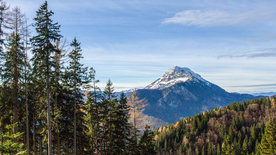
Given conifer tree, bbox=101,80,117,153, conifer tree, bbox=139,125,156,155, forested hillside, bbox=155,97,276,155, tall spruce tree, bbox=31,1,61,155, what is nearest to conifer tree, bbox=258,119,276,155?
conifer tree, bbox=139,125,156,155

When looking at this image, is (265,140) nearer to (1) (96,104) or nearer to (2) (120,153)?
(2) (120,153)

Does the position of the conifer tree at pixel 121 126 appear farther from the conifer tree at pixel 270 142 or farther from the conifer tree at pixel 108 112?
the conifer tree at pixel 270 142

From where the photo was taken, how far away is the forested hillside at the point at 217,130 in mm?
148750

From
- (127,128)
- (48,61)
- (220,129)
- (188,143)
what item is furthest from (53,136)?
(220,129)

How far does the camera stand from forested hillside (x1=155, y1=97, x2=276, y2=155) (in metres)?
149

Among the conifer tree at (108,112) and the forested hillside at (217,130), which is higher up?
the conifer tree at (108,112)

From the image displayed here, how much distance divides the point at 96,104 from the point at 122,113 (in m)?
4.73

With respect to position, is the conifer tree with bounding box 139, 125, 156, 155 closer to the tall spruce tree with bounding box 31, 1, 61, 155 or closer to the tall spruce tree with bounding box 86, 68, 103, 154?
the tall spruce tree with bounding box 86, 68, 103, 154

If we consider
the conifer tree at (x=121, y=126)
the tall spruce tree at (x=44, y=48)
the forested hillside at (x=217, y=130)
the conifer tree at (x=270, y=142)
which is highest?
the tall spruce tree at (x=44, y=48)

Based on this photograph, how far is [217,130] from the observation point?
6634 inches

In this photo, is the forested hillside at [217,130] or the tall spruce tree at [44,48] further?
the forested hillside at [217,130]

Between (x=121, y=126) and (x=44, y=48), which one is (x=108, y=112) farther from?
(x=44, y=48)

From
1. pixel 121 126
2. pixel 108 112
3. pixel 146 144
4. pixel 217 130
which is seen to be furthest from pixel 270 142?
pixel 217 130

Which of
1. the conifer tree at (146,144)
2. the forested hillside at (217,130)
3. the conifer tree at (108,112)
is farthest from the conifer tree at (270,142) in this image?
the forested hillside at (217,130)
